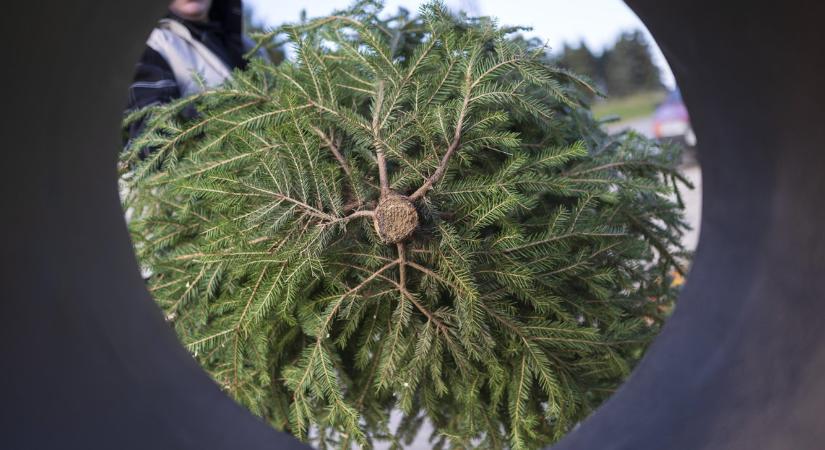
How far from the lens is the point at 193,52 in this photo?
280cm

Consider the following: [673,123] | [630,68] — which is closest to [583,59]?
[630,68]

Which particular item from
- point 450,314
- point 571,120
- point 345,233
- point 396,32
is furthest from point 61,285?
point 571,120

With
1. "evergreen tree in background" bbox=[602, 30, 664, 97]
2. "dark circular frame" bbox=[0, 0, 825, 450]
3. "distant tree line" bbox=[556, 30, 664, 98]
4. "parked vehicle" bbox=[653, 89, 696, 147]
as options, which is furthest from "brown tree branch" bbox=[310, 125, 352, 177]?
"evergreen tree in background" bbox=[602, 30, 664, 97]

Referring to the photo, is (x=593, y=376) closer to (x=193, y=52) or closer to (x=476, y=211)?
(x=476, y=211)

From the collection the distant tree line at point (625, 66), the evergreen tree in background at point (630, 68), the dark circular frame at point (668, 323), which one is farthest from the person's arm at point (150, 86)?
the evergreen tree in background at point (630, 68)

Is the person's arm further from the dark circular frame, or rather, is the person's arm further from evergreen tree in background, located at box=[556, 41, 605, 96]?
evergreen tree in background, located at box=[556, 41, 605, 96]

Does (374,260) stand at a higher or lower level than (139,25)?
lower

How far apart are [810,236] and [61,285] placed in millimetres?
1414

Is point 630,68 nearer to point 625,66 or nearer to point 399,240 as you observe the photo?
point 625,66

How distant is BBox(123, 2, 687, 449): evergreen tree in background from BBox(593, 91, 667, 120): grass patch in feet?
47.2

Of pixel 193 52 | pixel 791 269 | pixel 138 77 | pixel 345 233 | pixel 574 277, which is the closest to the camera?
pixel 791 269

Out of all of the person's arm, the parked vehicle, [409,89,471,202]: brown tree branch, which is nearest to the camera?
[409,89,471,202]: brown tree branch

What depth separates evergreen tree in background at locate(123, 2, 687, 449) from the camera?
5.98ft

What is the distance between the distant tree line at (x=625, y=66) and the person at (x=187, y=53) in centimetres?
1412
